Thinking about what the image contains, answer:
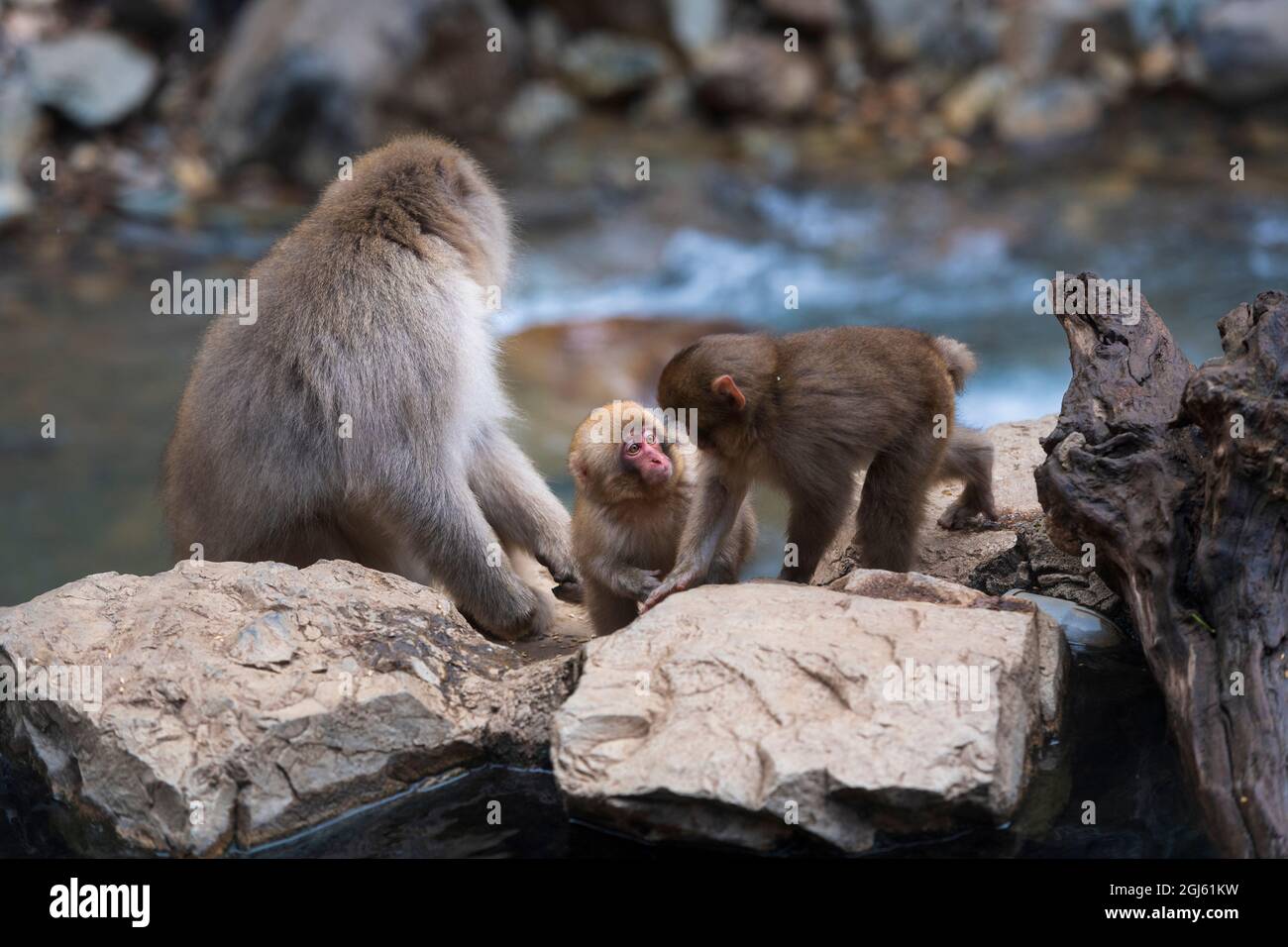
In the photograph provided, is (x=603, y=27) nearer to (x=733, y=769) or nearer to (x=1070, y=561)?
(x=1070, y=561)

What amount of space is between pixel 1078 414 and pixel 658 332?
6.35 metres

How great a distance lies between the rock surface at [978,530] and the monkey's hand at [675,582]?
2.68 feet

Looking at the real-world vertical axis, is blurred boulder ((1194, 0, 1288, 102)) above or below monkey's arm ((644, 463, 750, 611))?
above

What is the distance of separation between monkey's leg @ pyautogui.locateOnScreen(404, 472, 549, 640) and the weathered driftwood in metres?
1.93

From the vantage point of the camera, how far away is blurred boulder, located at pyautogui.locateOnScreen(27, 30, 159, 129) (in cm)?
1342

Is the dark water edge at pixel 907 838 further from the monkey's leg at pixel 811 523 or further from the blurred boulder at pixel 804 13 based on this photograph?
the blurred boulder at pixel 804 13

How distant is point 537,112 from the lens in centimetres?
1420

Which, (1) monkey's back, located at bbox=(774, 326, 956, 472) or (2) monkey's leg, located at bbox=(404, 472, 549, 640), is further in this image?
(2) monkey's leg, located at bbox=(404, 472, 549, 640)

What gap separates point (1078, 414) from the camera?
14.3 ft
